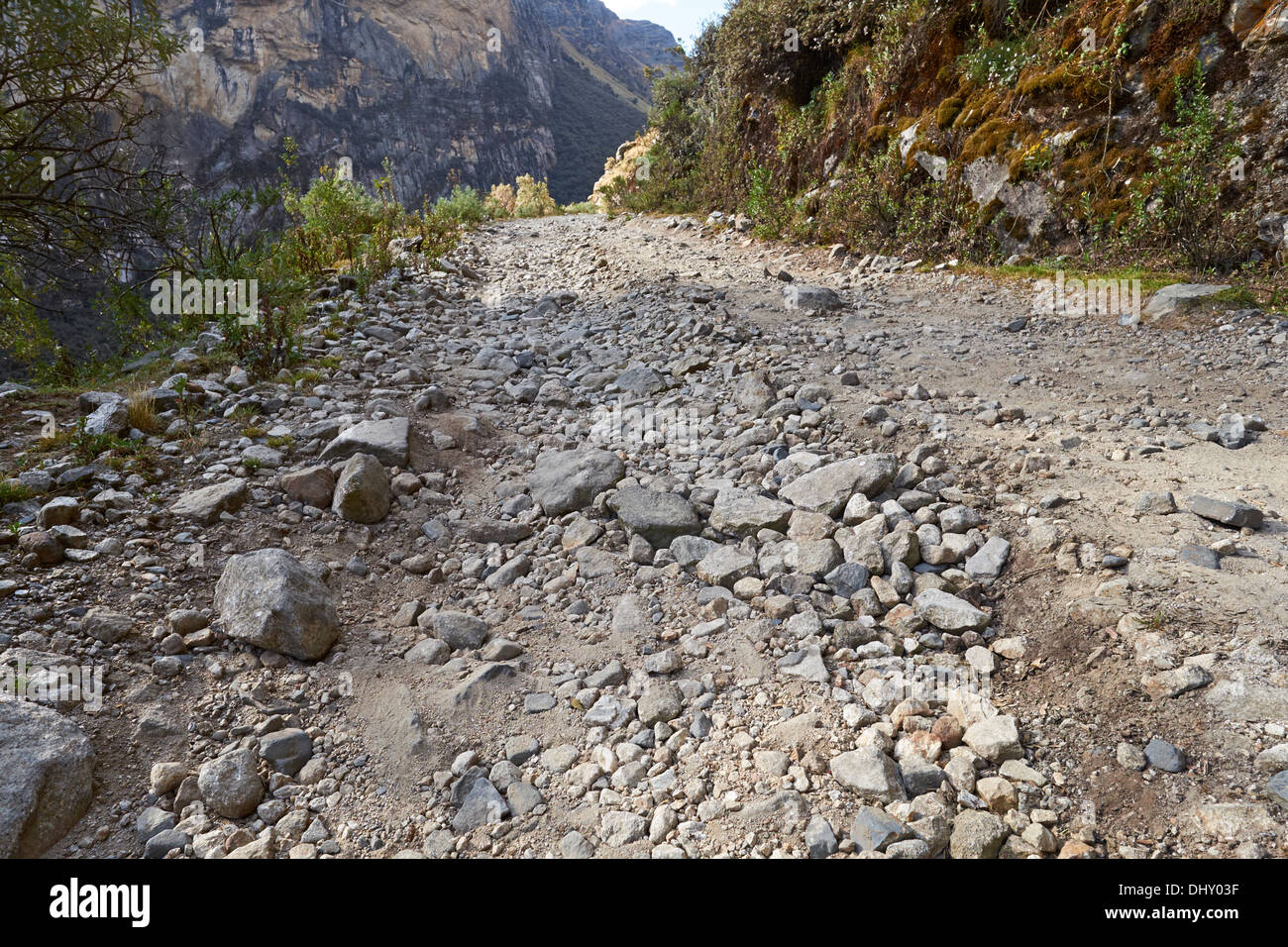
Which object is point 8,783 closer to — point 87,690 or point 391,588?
point 87,690

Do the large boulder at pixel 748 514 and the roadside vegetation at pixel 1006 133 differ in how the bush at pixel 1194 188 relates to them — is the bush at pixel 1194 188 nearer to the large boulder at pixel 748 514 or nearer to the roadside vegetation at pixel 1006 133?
the roadside vegetation at pixel 1006 133

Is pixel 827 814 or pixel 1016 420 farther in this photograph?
pixel 1016 420

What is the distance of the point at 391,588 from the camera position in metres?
3.59

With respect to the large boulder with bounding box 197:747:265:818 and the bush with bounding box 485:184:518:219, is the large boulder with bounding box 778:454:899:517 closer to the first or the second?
the large boulder with bounding box 197:747:265:818

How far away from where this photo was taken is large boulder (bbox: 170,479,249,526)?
3740 mm

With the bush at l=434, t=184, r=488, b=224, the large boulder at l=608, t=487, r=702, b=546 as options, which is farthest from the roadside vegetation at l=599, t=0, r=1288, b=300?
the bush at l=434, t=184, r=488, b=224

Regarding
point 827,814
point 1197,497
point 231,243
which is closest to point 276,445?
point 827,814

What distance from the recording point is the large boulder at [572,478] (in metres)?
4.23

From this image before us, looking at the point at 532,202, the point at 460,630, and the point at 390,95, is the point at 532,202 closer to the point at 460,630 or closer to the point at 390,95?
the point at 460,630

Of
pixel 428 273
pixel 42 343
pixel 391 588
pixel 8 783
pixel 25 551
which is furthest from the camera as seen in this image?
pixel 428 273

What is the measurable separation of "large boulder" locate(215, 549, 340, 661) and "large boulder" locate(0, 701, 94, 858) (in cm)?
71

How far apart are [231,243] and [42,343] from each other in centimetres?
A: 231

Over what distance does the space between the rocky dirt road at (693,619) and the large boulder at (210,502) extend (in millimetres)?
23

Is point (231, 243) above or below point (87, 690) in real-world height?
above
